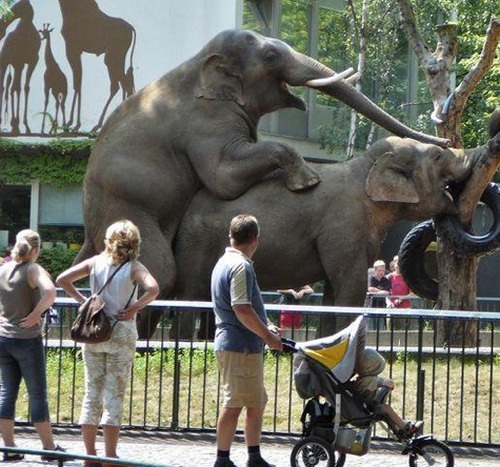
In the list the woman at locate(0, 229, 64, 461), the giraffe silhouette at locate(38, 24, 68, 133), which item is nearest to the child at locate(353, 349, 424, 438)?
the woman at locate(0, 229, 64, 461)

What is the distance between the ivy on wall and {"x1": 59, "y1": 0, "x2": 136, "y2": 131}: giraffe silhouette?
0.91 metres

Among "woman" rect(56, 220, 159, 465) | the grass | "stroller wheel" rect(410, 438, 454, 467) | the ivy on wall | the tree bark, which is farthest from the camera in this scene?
the ivy on wall

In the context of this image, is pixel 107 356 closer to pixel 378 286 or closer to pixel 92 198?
pixel 92 198

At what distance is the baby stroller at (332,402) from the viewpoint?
9.97 meters

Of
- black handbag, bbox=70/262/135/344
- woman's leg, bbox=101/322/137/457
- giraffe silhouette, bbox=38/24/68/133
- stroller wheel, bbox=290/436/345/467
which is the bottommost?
stroller wheel, bbox=290/436/345/467

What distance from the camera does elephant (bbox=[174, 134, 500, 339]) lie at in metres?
14.8

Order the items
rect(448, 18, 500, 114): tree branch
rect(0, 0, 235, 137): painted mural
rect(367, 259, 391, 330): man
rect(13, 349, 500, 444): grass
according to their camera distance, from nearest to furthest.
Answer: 1. rect(13, 349, 500, 444): grass
2. rect(448, 18, 500, 114): tree branch
3. rect(367, 259, 391, 330): man
4. rect(0, 0, 235, 137): painted mural

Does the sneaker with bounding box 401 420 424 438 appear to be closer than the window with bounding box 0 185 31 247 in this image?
Yes

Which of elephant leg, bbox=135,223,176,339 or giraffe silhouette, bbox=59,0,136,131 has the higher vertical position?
giraffe silhouette, bbox=59,0,136,131

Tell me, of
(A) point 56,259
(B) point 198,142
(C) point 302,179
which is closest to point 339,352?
(C) point 302,179

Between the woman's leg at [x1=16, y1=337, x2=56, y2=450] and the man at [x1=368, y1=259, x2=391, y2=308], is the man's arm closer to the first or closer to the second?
the woman's leg at [x1=16, y1=337, x2=56, y2=450]

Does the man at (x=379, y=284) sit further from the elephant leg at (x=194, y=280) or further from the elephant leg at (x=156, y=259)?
the elephant leg at (x=156, y=259)

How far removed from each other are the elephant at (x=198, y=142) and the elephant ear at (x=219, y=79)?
1 centimetres

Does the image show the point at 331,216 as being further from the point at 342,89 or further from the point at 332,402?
the point at 332,402
